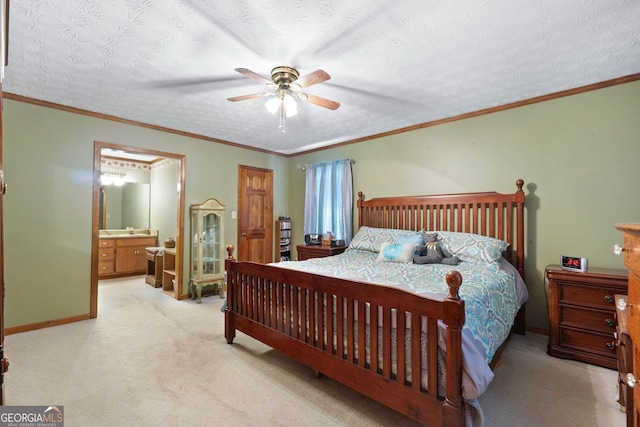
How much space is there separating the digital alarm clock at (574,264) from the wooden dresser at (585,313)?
48 mm

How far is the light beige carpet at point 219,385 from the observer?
5.62 ft

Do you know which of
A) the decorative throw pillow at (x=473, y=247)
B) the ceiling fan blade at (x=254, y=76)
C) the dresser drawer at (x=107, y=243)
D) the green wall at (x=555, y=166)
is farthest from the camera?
the dresser drawer at (x=107, y=243)

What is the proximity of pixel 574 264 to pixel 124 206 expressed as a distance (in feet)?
23.5

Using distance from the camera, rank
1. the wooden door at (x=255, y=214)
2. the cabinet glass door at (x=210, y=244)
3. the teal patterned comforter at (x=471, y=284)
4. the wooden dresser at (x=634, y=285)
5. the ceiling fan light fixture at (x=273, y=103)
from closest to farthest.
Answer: the wooden dresser at (x=634, y=285) → the teal patterned comforter at (x=471, y=284) → the ceiling fan light fixture at (x=273, y=103) → the cabinet glass door at (x=210, y=244) → the wooden door at (x=255, y=214)

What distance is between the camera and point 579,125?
2.75 m

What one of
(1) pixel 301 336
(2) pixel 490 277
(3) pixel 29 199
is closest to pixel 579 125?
(2) pixel 490 277

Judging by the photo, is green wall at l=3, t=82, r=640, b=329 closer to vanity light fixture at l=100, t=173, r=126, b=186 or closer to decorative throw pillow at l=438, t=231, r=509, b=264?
decorative throw pillow at l=438, t=231, r=509, b=264

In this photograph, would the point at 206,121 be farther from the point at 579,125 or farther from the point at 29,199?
the point at 579,125

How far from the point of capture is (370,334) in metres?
1.68

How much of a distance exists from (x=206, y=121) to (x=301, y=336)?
9.60 feet

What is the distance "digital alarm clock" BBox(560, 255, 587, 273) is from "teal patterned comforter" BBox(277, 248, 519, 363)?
18.0 inches

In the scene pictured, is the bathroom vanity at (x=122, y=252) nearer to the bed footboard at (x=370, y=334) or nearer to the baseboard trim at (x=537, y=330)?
the bed footboard at (x=370, y=334)

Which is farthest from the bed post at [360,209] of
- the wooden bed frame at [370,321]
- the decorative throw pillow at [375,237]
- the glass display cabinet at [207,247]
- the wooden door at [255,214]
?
the glass display cabinet at [207,247]

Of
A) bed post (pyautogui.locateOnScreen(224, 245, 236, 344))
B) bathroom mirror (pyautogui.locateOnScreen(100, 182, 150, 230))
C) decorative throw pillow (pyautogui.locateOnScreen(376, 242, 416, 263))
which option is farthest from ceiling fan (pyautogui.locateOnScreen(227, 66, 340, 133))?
bathroom mirror (pyautogui.locateOnScreen(100, 182, 150, 230))
